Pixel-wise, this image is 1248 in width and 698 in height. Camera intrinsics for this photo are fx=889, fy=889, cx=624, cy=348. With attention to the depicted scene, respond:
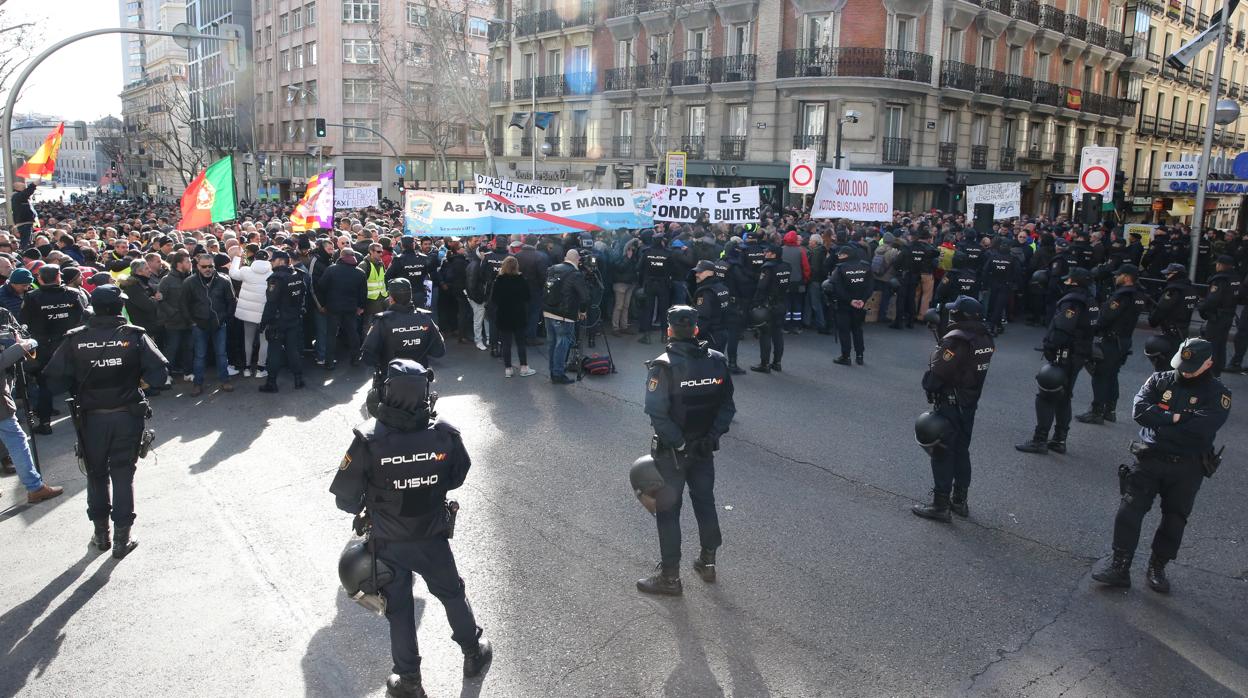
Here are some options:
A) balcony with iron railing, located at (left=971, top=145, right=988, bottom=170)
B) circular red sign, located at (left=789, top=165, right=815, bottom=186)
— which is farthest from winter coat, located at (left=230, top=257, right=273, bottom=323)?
balcony with iron railing, located at (left=971, top=145, right=988, bottom=170)

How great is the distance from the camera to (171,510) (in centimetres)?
677

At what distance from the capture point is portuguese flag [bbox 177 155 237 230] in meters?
12.8

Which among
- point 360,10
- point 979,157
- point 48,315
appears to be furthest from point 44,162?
point 360,10

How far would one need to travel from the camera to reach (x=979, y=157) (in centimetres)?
3462

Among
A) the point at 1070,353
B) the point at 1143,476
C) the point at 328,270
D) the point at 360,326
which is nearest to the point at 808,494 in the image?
the point at 1143,476

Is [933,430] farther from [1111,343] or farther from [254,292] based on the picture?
[254,292]

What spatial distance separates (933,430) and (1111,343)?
3.94 m

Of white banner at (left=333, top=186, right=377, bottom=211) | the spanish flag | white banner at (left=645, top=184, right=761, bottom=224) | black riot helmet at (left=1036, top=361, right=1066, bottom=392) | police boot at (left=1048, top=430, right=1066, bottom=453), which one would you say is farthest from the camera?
white banner at (left=333, top=186, right=377, bottom=211)

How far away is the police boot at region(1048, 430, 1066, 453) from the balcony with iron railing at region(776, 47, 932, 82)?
→ 2433cm

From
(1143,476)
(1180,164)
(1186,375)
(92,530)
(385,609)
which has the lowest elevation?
(92,530)

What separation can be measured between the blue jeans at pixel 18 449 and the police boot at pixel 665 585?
481cm

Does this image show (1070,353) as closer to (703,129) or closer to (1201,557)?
(1201,557)

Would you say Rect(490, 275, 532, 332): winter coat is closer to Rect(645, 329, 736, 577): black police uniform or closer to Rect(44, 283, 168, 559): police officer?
Rect(44, 283, 168, 559): police officer

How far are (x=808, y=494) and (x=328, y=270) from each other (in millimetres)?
6841
